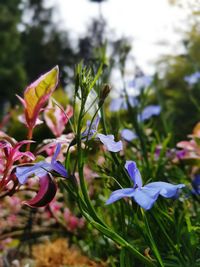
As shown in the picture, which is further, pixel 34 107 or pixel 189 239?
pixel 34 107

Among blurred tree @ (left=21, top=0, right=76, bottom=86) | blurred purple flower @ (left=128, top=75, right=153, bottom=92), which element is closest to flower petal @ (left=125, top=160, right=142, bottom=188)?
blurred purple flower @ (left=128, top=75, right=153, bottom=92)

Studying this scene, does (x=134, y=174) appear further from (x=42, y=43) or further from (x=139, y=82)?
(x=42, y=43)

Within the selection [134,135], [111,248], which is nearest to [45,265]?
[111,248]

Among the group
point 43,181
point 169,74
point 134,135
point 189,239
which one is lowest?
point 189,239

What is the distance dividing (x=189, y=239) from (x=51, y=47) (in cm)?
2555

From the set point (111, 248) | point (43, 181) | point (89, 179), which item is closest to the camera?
point (43, 181)

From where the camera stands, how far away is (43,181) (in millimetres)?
698

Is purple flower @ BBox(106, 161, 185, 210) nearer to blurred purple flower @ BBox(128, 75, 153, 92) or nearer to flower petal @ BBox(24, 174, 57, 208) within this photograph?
flower petal @ BBox(24, 174, 57, 208)

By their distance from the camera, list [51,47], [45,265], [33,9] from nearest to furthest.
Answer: [45,265] → [51,47] → [33,9]

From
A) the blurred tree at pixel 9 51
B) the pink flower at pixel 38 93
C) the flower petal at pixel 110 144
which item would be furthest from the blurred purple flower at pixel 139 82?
the blurred tree at pixel 9 51

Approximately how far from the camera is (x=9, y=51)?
22.6 m

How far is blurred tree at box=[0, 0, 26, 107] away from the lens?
22016mm

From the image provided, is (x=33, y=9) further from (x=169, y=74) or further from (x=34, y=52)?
(x=169, y=74)

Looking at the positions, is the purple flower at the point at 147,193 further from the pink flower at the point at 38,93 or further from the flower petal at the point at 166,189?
the pink flower at the point at 38,93
